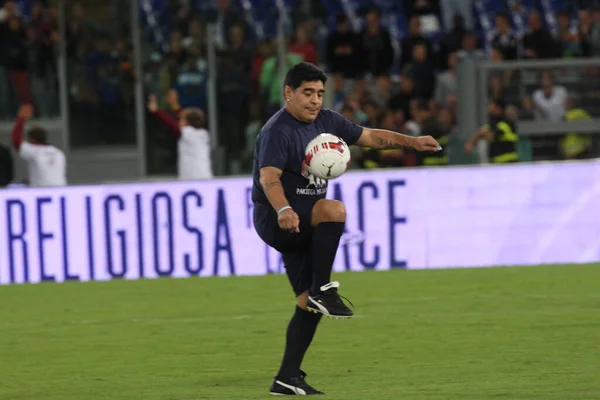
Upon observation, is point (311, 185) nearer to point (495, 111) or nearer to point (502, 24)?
point (495, 111)

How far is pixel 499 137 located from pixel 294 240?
947 centimetres

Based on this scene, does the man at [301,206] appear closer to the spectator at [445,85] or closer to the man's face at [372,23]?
the spectator at [445,85]

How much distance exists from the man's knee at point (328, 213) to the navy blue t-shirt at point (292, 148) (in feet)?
0.41

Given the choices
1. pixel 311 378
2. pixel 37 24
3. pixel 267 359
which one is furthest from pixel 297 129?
pixel 37 24

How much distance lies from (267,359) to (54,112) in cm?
1143

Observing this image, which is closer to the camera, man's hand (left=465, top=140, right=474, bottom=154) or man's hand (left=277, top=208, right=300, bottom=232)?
man's hand (left=277, top=208, right=300, bottom=232)

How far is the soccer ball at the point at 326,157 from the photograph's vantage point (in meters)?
7.25

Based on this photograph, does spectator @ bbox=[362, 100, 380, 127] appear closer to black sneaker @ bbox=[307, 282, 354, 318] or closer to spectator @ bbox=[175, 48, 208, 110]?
spectator @ bbox=[175, 48, 208, 110]

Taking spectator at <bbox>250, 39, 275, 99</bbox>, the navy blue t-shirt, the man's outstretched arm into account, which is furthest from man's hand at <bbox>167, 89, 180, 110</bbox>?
the navy blue t-shirt

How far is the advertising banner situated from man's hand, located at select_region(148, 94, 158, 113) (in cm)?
381

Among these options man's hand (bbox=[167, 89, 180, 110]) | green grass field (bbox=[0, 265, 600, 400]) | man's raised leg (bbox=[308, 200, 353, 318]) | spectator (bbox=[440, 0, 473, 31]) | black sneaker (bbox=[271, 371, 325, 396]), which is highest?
spectator (bbox=[440, 0, 473, 31])

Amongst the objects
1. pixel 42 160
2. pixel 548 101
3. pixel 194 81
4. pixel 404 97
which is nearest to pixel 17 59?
pixel 194 81

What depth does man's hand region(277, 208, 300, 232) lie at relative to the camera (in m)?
6.94

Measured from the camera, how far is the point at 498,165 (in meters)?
14.8
